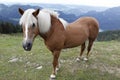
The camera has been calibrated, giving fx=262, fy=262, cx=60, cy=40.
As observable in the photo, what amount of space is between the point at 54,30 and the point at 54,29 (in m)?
0.03

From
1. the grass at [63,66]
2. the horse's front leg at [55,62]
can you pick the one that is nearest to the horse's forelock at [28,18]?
the horse's front leg at [55,62]

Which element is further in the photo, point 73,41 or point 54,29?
point 73,41

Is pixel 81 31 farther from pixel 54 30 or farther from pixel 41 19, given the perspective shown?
pixel 41 19

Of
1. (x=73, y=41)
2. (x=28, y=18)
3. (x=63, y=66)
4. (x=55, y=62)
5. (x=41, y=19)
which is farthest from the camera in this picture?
(x=63, y=66)

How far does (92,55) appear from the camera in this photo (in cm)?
1052

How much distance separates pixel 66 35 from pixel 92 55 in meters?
3.04

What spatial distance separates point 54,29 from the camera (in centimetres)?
740

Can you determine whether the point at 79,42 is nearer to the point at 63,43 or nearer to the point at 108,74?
the point at 63,43

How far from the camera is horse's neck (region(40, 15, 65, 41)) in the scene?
7277 millimetres

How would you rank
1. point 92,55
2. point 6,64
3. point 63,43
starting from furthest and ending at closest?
1. point 92,55
2. point 6,64
3. point 63,43

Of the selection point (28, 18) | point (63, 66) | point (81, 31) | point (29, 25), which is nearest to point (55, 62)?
point (63, 66)

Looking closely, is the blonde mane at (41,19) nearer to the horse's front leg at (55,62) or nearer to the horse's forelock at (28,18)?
the horse's forelock at (28,18)

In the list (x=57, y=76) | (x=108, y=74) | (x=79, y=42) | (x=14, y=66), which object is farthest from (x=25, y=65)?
(x=108, y=74)

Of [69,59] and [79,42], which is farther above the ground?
[79,42]
